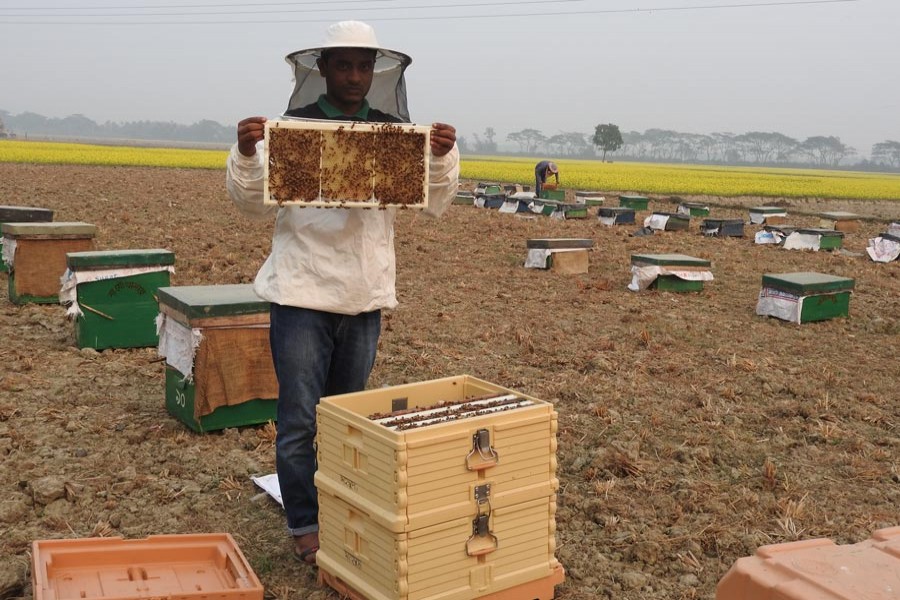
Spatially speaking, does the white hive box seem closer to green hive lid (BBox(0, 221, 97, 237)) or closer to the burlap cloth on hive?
the burlap cloth on hive

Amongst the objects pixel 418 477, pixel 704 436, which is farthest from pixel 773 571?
pixel 704 436

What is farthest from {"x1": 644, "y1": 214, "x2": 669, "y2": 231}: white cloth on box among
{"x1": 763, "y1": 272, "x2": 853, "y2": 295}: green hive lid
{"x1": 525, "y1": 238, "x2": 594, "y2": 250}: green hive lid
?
{"x1": 763, "y1": 272, "x2": 853, "y2": 295}: green hive lid

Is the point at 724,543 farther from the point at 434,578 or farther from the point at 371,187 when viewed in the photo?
the point at 371,187

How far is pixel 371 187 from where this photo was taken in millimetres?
3521

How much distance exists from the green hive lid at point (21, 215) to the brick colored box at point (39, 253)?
151 cm

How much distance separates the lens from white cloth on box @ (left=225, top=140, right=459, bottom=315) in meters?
3.48

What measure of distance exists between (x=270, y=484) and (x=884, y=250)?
45.8ft

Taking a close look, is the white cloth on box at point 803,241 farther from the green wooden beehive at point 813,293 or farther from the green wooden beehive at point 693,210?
the green wooden beehive at point 813,293

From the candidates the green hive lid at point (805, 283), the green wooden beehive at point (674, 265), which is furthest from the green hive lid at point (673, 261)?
the green hive lid at point (805, 283)

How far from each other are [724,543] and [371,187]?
2435 mm

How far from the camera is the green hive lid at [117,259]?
22.4 ft

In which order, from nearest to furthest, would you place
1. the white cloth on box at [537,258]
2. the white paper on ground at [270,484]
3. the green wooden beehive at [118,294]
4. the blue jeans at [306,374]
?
the blue jeans at [306,374] → the white paper on ground at [270,484] → the green wooden beehive at [118,294] → the white cloth on box at [537,258]

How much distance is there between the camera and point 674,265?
11125mm

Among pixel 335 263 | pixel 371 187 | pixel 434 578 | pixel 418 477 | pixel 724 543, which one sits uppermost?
pixel 371 187
